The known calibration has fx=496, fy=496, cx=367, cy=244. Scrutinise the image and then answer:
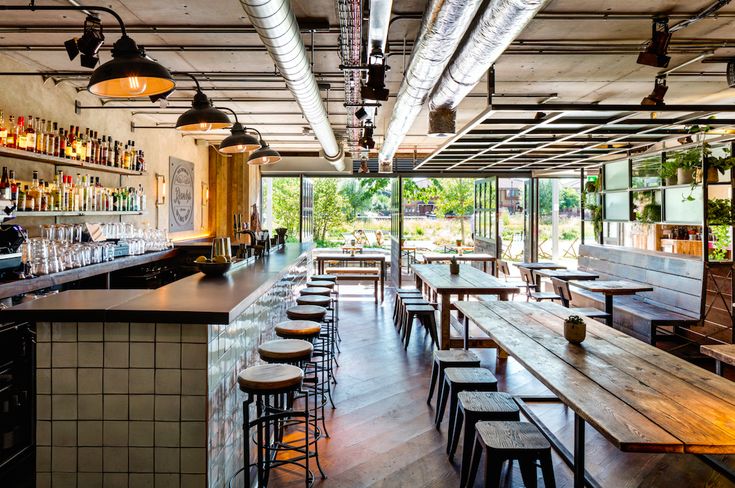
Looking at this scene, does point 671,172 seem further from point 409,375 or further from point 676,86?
point 409,375

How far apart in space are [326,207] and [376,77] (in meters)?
11.9

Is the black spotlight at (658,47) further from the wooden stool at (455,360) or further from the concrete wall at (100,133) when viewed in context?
the concrete wall at (100,133)

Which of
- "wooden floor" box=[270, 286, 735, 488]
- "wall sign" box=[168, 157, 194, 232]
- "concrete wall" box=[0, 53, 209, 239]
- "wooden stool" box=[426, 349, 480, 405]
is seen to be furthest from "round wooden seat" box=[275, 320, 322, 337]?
"wall sign" box=[168, 157, 194, 232]

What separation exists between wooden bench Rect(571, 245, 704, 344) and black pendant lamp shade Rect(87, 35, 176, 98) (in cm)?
481

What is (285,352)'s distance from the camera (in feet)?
9.13

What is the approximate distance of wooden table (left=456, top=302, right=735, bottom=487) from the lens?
1561 mm

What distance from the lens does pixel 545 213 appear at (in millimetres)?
11391

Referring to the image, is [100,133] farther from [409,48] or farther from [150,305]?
[150,305]

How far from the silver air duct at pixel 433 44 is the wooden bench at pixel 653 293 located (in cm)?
326

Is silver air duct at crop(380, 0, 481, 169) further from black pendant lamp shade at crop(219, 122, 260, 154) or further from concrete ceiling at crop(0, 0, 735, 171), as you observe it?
black pendant lamp shade at crop(219, 122, 260, 154)

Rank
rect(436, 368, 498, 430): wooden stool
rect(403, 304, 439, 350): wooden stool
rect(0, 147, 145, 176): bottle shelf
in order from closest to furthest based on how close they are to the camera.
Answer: rect(436, 368, 498, 430): wooden stool
rect(0, 147, 145, 176): bottle shelf
rect(403, 304, 439, 350): wooden stool

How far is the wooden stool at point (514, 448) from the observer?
2082 millimetres

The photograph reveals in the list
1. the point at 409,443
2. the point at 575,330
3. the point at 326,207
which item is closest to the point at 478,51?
the point at 575,330

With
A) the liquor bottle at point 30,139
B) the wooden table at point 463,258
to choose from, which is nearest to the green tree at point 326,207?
the wooden table at point 463,258
